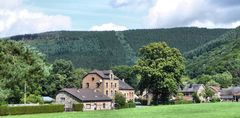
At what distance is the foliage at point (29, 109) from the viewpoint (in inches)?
2761

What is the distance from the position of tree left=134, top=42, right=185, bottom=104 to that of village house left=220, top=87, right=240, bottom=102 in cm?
6144

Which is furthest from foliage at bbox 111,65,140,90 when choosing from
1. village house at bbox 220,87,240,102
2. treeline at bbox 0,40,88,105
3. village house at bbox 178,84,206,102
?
treeline at bbox 0,40,88,105

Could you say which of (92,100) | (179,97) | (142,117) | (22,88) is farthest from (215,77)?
(142,117)

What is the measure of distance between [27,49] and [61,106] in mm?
12022

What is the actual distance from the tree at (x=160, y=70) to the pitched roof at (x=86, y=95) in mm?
10077

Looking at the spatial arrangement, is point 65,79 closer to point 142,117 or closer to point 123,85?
point 123,85

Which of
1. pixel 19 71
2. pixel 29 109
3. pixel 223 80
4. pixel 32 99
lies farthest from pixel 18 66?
pixel 223 80

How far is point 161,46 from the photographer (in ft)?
361

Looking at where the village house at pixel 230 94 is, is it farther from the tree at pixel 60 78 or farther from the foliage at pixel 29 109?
the foliage at pixel 29 109

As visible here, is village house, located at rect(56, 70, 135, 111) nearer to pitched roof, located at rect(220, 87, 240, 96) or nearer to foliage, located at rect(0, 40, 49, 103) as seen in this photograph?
foliage, located at rect(0, 40, 49, 103)

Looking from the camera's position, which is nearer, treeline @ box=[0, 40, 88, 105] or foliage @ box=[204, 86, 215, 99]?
treeline @ box=[0, 40, 88, 105]

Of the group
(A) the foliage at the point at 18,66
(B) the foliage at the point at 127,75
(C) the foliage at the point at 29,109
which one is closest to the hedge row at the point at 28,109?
(C) the foliage at the point at 29,109

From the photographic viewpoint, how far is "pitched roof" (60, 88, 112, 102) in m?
95.2

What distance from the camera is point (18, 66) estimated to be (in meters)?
80.5
